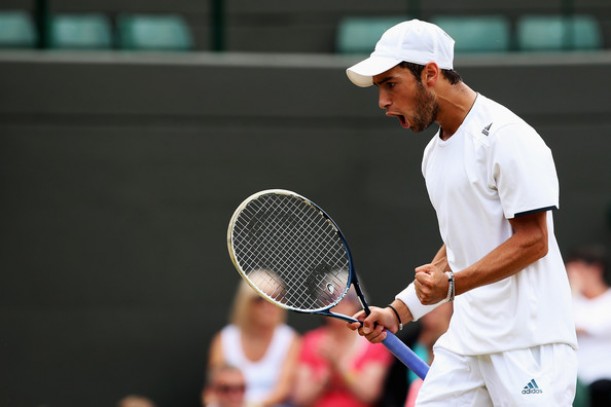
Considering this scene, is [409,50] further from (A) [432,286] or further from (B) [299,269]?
(B) [299,269]

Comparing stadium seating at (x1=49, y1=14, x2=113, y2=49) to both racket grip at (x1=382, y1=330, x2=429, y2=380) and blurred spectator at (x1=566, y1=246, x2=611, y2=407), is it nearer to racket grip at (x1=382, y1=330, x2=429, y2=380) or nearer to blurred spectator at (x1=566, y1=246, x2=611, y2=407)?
blurred spectator at (x1=566, y1=246, x2=611, y2=407)

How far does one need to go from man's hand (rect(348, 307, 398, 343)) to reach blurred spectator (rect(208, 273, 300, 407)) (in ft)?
10.3

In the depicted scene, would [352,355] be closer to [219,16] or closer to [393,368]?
[393,368]

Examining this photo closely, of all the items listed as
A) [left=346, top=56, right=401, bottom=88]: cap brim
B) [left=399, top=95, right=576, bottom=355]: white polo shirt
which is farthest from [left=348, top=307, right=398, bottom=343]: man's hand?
[left=346, top=56, right=401, bottom=88]: cap brim

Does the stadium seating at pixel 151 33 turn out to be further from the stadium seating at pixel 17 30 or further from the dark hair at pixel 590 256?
the dark hair at pixel 590 256

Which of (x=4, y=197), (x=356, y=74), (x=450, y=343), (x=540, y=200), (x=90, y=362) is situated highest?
(x=356, y=74)

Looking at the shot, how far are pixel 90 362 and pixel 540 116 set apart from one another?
3.40m

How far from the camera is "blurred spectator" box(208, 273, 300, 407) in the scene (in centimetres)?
798

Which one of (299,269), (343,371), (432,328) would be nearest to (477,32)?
(432,328)

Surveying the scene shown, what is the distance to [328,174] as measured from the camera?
29.0 feet

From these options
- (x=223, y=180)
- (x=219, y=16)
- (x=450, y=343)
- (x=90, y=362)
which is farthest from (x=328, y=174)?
(x=450, y=343)

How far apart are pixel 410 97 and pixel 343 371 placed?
11.8 feet

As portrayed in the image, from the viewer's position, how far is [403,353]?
493 cm

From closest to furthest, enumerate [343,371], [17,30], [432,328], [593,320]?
[432,328]
[343,371]
[593,320]
[17,30]
